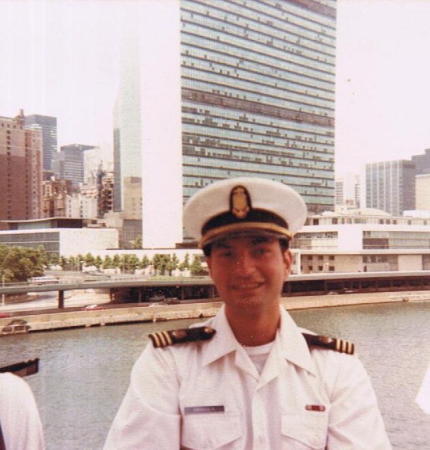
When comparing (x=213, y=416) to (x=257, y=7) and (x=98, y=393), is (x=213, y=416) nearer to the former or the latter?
(x=98, y=393)

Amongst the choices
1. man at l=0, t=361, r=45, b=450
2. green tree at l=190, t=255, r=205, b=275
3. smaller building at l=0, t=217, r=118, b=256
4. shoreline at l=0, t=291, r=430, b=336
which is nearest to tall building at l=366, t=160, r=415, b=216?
shoreline at l=0, t=291, r=430, b=336

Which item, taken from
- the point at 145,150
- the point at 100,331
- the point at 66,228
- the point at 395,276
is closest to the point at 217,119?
the point at 145,150

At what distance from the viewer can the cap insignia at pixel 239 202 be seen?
846 millimetres

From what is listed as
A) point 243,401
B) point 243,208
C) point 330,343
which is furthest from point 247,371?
point 243,208

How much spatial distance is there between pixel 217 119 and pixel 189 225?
26.8 meters

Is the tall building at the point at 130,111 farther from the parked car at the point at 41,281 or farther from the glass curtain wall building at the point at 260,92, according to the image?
the parked car at the point at 41,281

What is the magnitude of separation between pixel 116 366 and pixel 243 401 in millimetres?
9490

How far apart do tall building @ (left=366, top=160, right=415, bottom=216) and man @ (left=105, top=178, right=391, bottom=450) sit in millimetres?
51174

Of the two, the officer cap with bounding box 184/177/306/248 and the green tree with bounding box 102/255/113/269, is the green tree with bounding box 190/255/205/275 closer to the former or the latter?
the green tree with bounding box 102/255/113/269

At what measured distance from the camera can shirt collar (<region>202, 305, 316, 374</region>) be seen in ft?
2.72

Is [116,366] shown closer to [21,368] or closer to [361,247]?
[21,368]

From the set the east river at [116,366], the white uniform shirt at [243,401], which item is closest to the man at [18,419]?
the white uniform shirt at [243,401]

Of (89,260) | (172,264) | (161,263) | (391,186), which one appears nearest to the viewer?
(172,264)

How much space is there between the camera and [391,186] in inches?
2061
